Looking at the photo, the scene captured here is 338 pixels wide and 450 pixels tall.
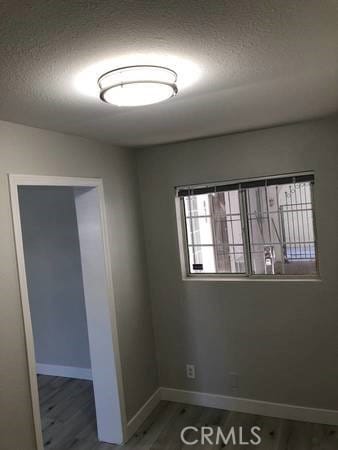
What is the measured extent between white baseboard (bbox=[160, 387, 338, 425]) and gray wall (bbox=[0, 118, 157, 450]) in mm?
267

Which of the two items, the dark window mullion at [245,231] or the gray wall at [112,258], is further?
the dark window mullion at [245,231]

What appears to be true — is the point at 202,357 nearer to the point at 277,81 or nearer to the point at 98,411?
the point at 98,411

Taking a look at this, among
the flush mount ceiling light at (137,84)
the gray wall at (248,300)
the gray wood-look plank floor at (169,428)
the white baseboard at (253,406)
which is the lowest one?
the gray wood-look plank floor at (169,428)

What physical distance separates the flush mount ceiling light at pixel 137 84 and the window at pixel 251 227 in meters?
1.76

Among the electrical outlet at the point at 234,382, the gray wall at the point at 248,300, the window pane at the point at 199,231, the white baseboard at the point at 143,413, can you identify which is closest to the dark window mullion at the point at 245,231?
the gray wall at the point at 248,300

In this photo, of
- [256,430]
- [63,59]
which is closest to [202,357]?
[256,430]

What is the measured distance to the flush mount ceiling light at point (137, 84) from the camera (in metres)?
1.54

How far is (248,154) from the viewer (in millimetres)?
3199

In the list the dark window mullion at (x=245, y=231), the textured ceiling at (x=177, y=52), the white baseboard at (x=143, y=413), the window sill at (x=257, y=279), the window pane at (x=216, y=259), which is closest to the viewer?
the textured ceiling at (x=177, y=52)

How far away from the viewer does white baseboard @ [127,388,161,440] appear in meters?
3.22

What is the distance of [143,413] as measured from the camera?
341cm

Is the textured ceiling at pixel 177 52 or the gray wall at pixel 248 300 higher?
the textured ceiling at pixel 177 52

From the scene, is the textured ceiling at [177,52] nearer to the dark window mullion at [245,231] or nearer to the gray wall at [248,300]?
the gray wall at [248,300]

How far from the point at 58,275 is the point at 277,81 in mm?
3305
